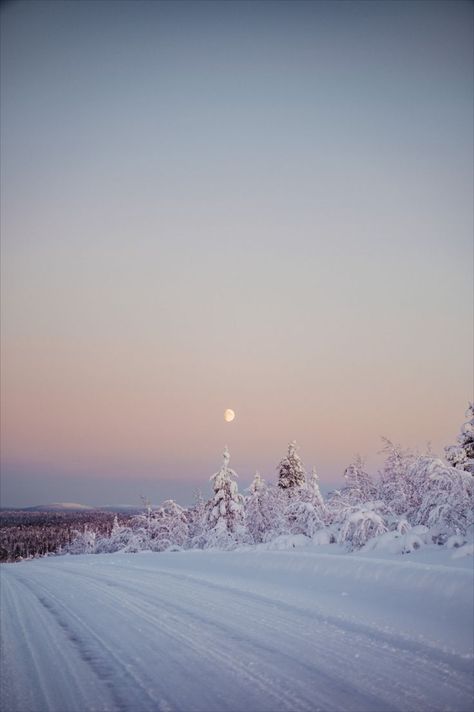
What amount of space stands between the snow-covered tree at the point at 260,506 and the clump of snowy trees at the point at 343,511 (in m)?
0.07

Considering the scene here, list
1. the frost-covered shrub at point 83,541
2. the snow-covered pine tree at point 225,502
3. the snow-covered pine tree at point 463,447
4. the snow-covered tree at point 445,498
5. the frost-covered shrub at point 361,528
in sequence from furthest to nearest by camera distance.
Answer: the frost-covered shrub at point 83,541 < the snow-covered pine tree at point 225,502 < the snow-covered pine tree at point 463,447 < the frost-covered shrub at point 361,528 < the snow-covered tree at point 445,498

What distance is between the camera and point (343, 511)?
38.0 ft

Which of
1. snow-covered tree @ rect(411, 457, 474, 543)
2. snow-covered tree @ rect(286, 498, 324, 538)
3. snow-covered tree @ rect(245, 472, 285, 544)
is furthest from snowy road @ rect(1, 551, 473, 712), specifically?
snow-covered tree @ rect(245, 472, 285, 544)

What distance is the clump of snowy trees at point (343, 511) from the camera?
930 centimetres

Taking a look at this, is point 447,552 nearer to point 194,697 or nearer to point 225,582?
point 225,582

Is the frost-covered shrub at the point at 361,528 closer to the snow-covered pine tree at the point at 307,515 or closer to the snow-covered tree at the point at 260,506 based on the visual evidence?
the snow-covered pine tree at the point at 307,515

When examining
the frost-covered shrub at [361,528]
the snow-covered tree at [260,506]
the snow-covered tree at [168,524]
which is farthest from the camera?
the snow-covered tree at [168,524]

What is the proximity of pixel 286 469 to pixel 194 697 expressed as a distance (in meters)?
38.3

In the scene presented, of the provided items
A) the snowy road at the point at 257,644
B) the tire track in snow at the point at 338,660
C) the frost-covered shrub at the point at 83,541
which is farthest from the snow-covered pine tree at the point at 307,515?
the frost-covered shrub at the point at 83,541

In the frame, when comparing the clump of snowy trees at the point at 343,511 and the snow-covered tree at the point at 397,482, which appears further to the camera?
the snow-covered tree at the point at 397,482

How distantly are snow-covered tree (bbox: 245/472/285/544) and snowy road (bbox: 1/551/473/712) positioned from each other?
1556 cm

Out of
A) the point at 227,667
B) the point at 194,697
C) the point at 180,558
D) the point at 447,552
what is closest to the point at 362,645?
the point at 227,667

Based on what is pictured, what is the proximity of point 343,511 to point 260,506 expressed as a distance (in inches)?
607

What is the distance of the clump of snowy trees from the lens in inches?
366
